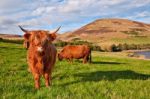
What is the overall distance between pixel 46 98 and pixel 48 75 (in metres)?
3.29

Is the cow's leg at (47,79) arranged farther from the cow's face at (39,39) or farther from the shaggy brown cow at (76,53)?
the shaggy brown cow at (76,53)

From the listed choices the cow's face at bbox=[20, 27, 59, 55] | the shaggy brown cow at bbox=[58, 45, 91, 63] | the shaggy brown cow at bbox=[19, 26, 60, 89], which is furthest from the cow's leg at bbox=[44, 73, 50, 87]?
the shaggy brown cow at bbox=[58, 45, 91, 63]

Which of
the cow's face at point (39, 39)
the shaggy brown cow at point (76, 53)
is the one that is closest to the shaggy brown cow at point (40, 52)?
the cow's face at point (39, 39)

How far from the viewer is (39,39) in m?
11.4

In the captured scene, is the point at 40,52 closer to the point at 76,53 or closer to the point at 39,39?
the point at 39,39

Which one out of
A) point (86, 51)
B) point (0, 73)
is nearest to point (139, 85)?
point (0, 73)

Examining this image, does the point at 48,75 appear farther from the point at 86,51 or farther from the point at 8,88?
the point at 86,51

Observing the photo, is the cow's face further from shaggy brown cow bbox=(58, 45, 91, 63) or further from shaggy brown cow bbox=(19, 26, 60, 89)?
shaggy brown cow bbox=(58, 45, 91, 63)

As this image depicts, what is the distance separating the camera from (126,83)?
1386 cm

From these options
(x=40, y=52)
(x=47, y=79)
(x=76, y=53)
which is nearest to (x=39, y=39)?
(x=40, y=52)

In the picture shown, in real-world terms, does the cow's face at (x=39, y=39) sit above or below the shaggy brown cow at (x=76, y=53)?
above

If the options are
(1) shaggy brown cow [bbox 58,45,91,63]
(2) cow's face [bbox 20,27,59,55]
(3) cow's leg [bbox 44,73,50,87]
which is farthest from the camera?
(1) shaggy brown cow [bbox 58,45,91,63]

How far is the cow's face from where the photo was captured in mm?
11375

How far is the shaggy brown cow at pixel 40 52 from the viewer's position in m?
11.4
